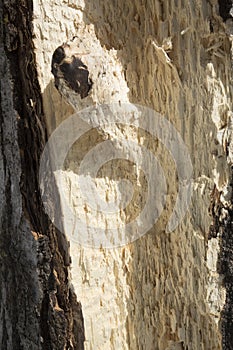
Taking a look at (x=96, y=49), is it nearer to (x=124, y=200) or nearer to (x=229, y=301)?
(x=124, y=200)

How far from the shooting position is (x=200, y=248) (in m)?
1.11

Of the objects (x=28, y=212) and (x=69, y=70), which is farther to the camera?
(x=28, y=212)

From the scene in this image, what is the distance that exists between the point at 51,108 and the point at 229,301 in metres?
0.51

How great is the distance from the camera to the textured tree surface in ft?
3.48

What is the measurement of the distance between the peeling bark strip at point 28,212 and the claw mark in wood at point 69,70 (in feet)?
0.19

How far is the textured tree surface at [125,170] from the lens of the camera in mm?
1062

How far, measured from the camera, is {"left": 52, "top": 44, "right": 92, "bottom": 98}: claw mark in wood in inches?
39.5

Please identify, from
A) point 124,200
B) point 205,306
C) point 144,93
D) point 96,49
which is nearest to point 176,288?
point 205,306

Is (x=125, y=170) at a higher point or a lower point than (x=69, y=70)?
lower

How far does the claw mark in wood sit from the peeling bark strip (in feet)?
0.19

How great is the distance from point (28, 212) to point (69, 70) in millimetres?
297

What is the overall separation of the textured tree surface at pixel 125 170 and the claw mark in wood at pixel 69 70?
0.01 metres

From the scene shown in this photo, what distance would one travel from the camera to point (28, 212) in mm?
1106

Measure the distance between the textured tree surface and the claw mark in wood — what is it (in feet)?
0.04
